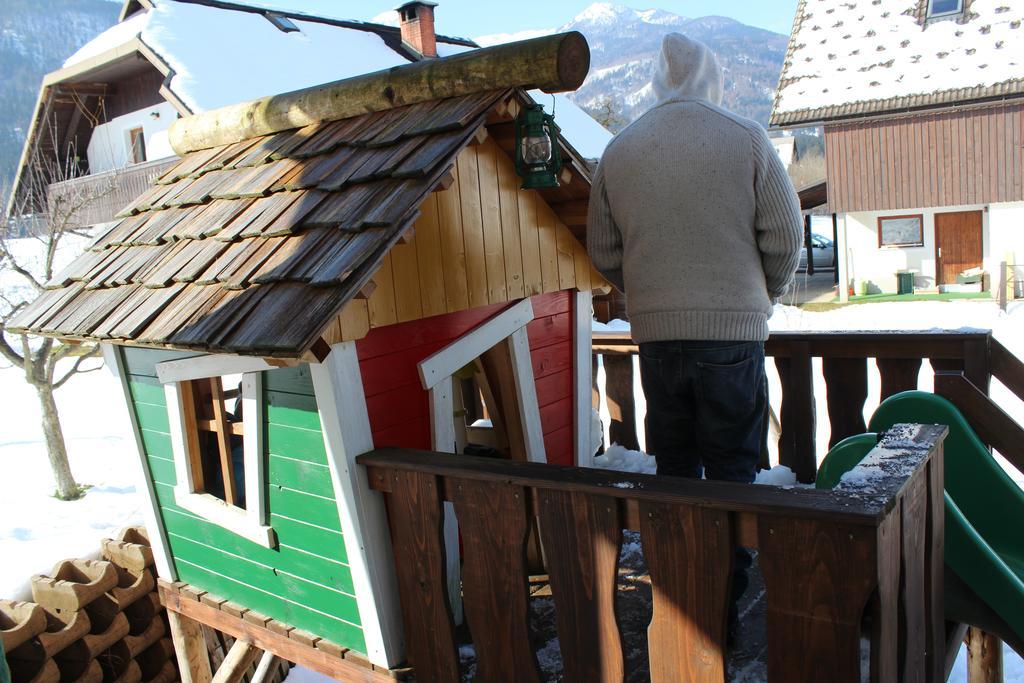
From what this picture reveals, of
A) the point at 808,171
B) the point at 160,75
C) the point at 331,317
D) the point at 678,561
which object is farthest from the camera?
the point at 808,171

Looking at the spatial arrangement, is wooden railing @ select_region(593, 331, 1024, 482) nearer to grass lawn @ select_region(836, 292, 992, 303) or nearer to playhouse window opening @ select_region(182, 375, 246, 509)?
playhouse window opening @ select_region(182, 375, 246, 509)

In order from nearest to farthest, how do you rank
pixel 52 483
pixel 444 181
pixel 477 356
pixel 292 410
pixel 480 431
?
pixel 444 181
pixel 292 410
pixel 477 356
pixel 480 431
pixel 52 483

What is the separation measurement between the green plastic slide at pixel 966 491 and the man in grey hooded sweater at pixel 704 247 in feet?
1.60

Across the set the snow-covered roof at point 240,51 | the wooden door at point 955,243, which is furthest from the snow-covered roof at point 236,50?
the wooden door at point 955,243

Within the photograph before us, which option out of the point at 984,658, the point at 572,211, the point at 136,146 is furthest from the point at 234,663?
the point at 136,146

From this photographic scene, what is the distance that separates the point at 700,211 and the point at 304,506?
6.30 ft

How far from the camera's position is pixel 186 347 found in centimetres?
278

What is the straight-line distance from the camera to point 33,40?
129m

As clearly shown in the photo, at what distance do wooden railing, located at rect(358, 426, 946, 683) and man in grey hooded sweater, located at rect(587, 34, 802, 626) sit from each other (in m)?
0.59

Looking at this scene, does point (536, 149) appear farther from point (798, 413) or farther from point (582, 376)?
point (798, 413)

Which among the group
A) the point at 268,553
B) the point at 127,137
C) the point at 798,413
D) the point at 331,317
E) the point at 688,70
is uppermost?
the point at 127,137

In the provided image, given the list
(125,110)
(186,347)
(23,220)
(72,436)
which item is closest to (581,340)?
(186,347)

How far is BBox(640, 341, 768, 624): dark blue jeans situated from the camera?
281 cm

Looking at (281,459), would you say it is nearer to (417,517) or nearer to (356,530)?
(356,530)
